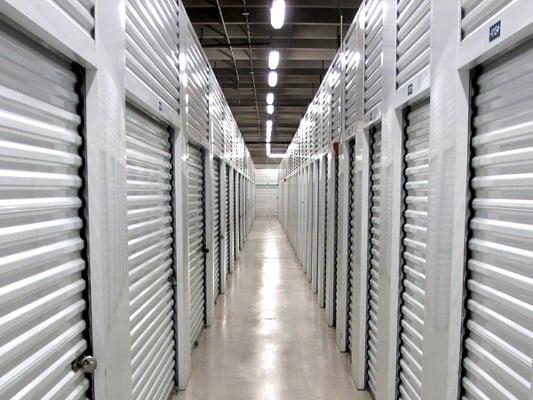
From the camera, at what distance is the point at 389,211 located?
2.81m

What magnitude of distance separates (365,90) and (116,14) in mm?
2247

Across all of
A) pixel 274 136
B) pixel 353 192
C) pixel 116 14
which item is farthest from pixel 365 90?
pixel 274 136

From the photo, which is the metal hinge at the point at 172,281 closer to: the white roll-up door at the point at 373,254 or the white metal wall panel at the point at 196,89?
the white metal wall panel at the point at 196,89

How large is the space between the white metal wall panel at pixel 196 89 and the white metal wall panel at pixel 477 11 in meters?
2.55

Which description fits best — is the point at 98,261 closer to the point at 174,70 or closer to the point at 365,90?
the point at 174,70

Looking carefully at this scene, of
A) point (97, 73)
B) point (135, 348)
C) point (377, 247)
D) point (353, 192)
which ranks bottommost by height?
point (135, 348)

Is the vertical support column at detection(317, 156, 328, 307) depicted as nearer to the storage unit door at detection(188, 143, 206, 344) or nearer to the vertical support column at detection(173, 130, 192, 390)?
the storage unit door at detection(188, 143, 206, 344)

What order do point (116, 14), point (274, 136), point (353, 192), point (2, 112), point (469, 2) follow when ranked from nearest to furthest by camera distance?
point (2, 112), point (469, 2), point (116, 14), point (353, 192), point (274, 136)

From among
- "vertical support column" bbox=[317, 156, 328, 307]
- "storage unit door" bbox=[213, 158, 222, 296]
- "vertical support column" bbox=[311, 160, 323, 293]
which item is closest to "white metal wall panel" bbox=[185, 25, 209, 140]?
"storage unit door" bbox=[213, 158, 222, 296]

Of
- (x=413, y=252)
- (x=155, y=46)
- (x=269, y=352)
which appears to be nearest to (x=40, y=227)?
(x=155, y=46)

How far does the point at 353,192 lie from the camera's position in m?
4.15

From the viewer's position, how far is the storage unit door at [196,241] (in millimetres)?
4309

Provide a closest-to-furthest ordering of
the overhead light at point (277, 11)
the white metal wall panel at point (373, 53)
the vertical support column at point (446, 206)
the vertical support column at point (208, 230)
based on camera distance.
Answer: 1. the vertical support column at point (446, 206)
2. the white metal wall panel at point (373, 53)
3. the overhead light at point (277, 11)
4. the vertical support column at point (208, 230)

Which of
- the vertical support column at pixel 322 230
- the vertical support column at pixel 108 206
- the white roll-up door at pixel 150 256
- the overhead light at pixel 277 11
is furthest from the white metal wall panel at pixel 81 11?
the vertical support column at pixel 322 230
